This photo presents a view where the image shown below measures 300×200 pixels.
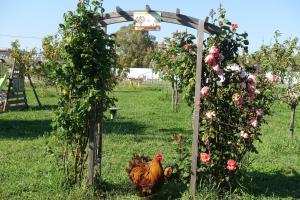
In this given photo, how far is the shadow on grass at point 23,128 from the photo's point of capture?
9.88 meters

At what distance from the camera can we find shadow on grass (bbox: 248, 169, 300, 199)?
612 centimetres

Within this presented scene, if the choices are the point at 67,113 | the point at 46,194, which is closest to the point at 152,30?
the point at 67,113

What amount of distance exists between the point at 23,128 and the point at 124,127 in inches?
104

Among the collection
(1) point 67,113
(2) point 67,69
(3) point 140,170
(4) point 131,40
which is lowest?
(3) point 140,170

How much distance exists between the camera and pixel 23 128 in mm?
10875

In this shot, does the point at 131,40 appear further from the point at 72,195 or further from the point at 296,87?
the point at 72,195

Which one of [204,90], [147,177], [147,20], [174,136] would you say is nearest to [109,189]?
[147,177]

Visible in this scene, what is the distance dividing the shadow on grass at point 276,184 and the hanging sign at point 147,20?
2758mm

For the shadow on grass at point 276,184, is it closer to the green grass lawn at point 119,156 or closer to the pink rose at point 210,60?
the green grass lawn at point 119,156

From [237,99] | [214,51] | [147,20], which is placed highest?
[147,20]

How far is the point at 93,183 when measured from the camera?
5547mm

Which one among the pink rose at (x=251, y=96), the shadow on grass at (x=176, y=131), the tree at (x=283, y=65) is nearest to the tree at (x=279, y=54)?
the tree at (x=283, y=65)

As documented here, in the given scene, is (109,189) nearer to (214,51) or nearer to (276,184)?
(214,51)

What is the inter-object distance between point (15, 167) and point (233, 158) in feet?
11.8
